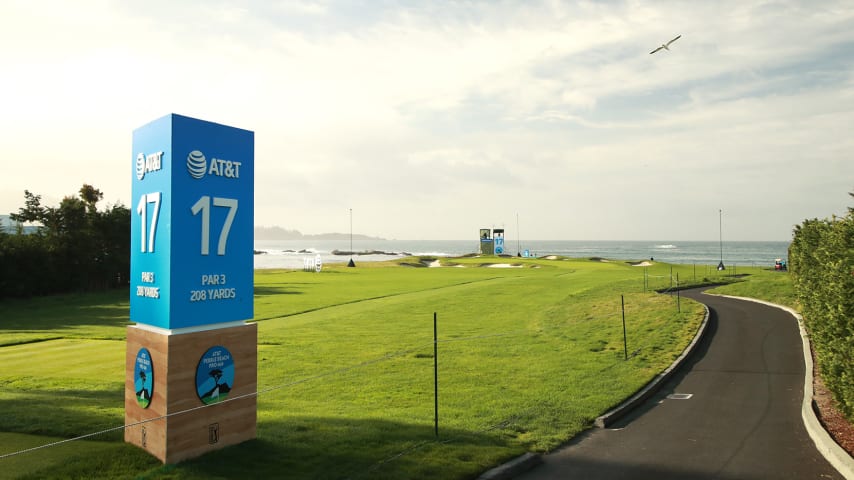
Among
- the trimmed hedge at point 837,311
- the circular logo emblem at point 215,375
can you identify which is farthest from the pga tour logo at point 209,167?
the trimmed hedge at point 837,311

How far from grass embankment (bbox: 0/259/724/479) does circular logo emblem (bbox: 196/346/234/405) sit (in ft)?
3.39

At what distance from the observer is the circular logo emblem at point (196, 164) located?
9328mm

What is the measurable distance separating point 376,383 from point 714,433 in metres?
9.34

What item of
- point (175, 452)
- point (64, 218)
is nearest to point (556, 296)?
point (175, 452)

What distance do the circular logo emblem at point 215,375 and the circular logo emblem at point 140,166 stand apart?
143 inches

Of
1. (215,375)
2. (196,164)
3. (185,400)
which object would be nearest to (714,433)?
(215,375)

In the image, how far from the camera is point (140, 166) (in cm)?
991

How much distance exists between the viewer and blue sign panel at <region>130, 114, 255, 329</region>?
29.8ft

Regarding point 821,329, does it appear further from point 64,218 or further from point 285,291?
point 64,218

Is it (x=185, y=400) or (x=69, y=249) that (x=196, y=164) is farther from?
(x=69, y=249)

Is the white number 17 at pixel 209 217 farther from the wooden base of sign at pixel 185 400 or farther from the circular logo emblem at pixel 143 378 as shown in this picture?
the circular logo emblem at pixel 143 378

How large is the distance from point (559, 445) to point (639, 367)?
26.3ft

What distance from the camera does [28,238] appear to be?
48.1m

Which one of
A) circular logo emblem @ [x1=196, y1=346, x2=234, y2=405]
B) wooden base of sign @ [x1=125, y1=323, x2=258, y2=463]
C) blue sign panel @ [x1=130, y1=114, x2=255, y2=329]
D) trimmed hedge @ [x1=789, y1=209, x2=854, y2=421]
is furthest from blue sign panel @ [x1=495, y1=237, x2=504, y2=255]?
circular logo emblem @ [x1=196, y1=346, x2=234, y2=405]
